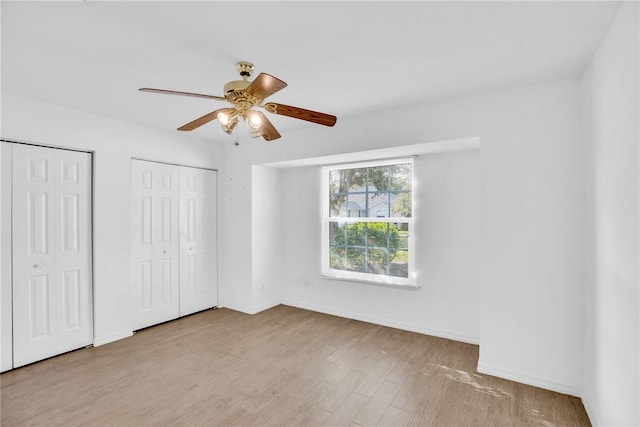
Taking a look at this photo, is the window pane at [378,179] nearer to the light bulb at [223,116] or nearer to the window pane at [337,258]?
the window pane at [337,258]

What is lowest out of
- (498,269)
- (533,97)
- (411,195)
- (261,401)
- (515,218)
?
(261,401)

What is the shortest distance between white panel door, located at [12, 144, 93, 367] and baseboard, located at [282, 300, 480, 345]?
2563 mm

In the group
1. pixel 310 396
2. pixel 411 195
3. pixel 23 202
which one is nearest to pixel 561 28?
pixel 411 195

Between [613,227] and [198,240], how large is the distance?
14.0 ft

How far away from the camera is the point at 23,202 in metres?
2.89

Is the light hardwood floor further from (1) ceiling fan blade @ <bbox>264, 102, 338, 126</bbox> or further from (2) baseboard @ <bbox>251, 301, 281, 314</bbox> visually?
(1) ceiling fan blade @ <bbox>264, 102, 338, 126</bbox>

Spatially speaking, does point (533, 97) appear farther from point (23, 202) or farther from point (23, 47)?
point (23, 202)

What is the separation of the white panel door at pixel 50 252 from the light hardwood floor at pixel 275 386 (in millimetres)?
227

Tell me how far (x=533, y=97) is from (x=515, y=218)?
995 millimetres

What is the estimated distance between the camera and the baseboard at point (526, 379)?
7.99 feet

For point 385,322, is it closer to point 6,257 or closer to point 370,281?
point 370,281

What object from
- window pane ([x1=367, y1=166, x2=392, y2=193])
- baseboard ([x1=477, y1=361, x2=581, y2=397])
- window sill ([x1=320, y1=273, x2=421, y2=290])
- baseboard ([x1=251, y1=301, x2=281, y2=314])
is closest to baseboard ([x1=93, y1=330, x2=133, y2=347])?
baseboard ([x1=251, y1=301, x2=281, y2=314])

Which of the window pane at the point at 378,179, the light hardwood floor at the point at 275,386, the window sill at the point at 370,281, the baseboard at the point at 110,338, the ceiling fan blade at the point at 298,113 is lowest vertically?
the light hardwood floor at the point at 275,386

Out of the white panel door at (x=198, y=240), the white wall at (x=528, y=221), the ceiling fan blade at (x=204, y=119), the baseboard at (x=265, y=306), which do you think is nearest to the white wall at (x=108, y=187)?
the white panel door at (x=198, y=240)
